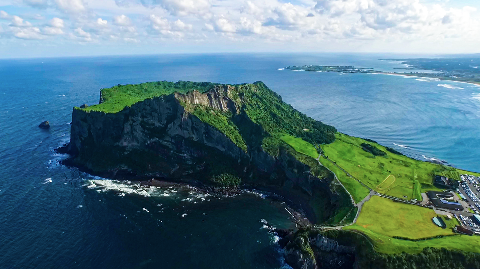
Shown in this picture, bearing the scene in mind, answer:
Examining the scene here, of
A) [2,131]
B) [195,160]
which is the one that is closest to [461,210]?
[195,160]

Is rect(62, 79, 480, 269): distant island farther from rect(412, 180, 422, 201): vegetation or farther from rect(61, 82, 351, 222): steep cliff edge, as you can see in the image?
rect(61, 82, 351, 222): steep cliff edge

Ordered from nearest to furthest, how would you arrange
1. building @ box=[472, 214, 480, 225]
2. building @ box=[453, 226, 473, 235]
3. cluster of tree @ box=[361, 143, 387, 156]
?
building @ box=[453, 226, 473, 235]
building @ box=[472, 214, 480, 225]
cluster of tree @ box=[361, 143, 387, 156]

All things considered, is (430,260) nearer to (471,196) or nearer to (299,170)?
(471,196)

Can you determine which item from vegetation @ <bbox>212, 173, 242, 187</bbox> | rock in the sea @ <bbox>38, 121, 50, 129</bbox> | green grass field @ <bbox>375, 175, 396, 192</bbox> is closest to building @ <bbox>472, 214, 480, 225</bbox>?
green grass field @ <bbox>375, 175, 396, 192</bbox>

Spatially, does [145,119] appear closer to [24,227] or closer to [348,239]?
[24,227]

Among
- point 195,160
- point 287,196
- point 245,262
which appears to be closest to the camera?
point 245,262

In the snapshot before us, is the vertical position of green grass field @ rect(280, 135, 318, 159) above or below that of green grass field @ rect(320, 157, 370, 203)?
above

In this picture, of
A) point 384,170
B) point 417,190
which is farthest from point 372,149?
point 417,190

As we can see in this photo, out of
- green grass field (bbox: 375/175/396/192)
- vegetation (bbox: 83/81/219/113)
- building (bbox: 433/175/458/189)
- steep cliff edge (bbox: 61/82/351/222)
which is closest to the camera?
green grass field (bbox: 375/175/396/192)
